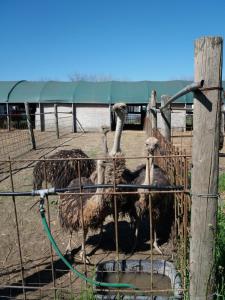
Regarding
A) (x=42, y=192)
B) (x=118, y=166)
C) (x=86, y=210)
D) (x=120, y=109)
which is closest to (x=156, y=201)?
(x=118, y=166)

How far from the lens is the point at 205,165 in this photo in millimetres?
2045

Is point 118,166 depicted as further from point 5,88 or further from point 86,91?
point 5,88

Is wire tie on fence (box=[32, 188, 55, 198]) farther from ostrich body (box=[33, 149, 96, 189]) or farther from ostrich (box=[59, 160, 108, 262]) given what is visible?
ostrich body (box=[33, 149, 96, 189])

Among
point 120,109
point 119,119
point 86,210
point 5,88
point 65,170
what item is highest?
point 5,88

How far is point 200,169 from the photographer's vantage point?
2.06 m

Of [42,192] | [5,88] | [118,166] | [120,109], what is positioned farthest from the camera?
[5,88]

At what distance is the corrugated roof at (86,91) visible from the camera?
20828 millimetres

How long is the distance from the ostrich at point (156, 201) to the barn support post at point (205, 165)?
4.78ft

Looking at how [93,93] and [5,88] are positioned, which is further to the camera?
[5,88]

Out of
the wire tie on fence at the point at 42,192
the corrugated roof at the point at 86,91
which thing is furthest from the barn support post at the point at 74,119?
the wire tie on fence at the point at 42,192

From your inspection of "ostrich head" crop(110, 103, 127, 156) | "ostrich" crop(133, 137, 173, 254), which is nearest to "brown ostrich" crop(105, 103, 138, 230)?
"ostrich head" crop(110, 103, 127, 156)

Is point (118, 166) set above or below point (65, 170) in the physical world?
above

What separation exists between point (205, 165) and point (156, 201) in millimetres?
1804

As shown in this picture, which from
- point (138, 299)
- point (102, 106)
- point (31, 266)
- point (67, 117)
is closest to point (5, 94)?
point (67, 117)
